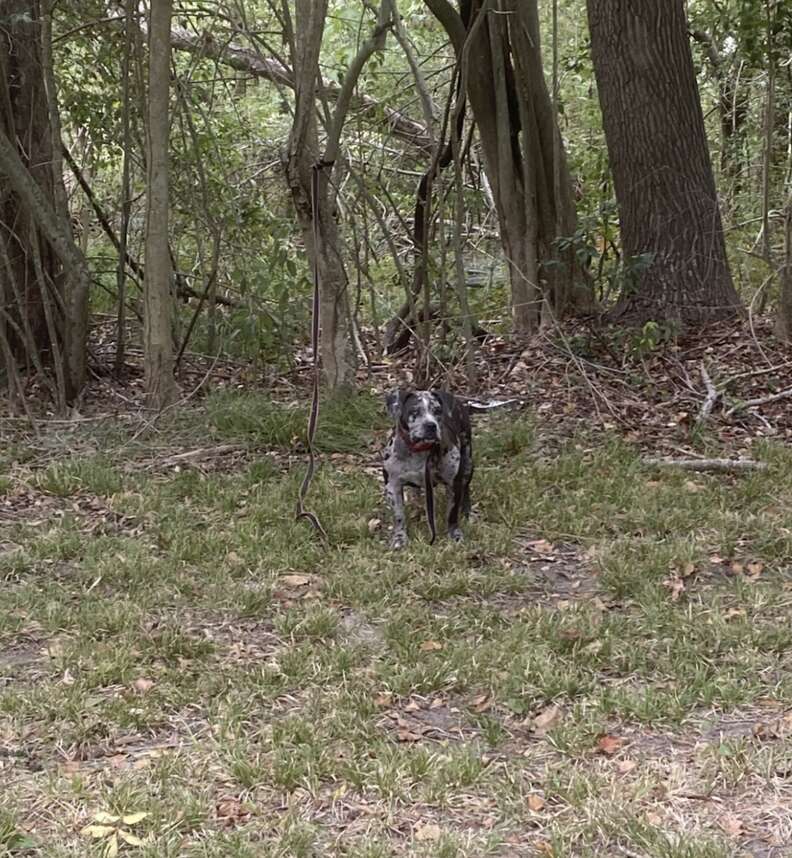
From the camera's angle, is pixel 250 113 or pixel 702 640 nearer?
pixel 702 640

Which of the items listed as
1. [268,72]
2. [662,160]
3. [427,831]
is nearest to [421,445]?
[427,831]

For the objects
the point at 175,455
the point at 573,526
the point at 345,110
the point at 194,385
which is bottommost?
the point at 573,526

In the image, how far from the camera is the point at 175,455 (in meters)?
6.45

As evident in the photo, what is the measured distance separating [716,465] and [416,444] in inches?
81.3

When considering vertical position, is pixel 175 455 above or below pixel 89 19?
below

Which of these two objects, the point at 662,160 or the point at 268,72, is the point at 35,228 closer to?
the point at 268,72

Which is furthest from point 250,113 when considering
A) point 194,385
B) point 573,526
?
point 573,526

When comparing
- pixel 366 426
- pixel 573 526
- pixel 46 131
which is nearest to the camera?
pixel 573 526

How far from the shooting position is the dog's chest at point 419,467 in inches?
204

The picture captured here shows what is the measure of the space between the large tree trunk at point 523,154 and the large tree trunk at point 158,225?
2589mm

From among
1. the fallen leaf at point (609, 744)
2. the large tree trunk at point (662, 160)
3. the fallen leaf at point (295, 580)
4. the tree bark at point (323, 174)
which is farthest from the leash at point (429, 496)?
the large tree trunk at point (662, 160)

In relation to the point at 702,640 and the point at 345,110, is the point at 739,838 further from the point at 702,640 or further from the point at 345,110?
the point at 345,110

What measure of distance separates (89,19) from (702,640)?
20.8ft

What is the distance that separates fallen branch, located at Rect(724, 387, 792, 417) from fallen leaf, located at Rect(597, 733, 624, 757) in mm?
3891
